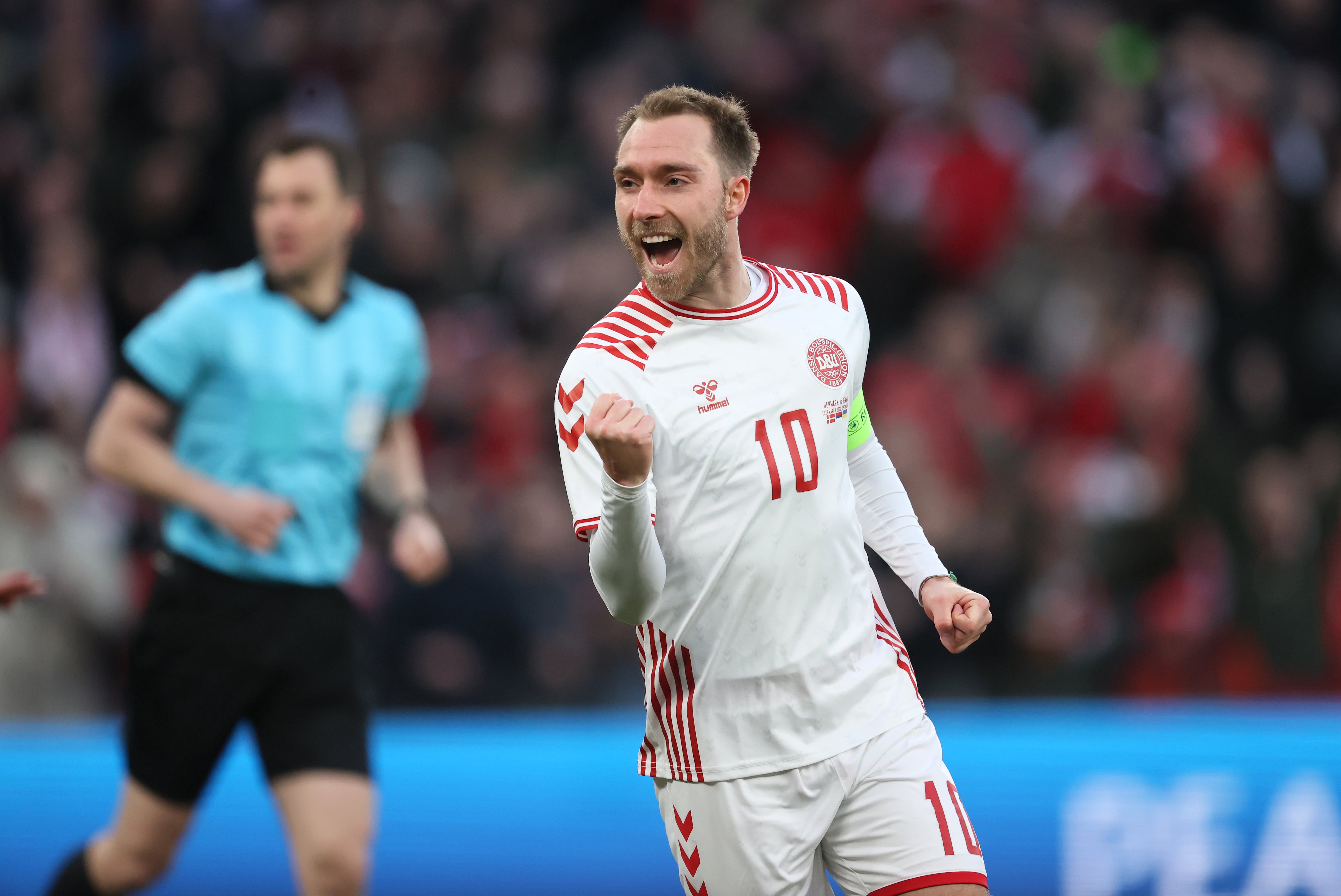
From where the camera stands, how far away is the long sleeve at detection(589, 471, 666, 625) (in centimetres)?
326

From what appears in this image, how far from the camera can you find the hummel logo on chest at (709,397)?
3.68 meters

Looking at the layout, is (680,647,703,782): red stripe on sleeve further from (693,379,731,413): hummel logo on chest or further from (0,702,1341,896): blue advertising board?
(0,702,1341,896): blue advertising board

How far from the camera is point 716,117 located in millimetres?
3783

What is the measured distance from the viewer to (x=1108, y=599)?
8.42 meters

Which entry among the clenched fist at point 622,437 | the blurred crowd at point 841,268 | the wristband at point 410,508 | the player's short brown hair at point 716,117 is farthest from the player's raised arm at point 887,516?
the blurred crowd at point 841,268

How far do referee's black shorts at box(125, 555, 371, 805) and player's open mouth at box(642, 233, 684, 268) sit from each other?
6.81 feet

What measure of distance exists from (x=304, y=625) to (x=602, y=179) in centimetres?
583

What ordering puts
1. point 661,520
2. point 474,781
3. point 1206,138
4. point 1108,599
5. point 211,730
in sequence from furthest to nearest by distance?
point 1206,138
point 1108,599
point 474,781
point 211,730
point 661,520

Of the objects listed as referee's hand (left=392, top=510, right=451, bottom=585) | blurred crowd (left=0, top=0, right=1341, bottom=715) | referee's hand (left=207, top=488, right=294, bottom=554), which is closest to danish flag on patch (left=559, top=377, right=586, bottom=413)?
referee's hand (left=207, top=488, right=294, bottom=554)

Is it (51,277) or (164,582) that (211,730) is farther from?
(51,277)

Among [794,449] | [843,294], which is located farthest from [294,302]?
[794,449]

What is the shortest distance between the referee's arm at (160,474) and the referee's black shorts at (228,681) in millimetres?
263

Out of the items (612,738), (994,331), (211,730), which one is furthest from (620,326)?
(994,331)

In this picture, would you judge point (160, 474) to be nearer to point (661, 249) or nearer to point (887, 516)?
point (661, 249)
